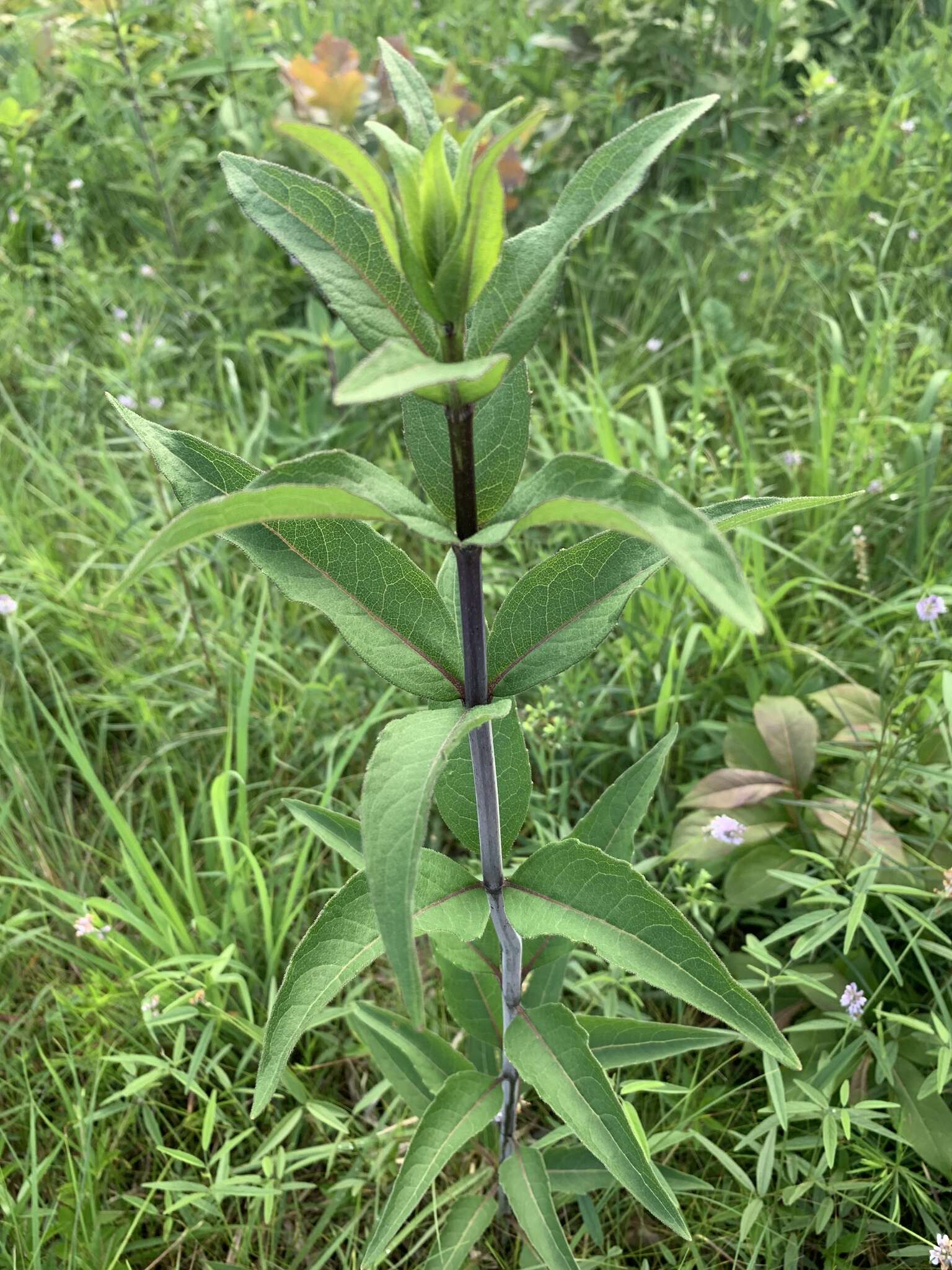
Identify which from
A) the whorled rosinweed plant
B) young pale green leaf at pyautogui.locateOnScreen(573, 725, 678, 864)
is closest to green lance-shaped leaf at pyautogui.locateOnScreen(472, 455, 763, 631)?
the whorled rosinweed plant

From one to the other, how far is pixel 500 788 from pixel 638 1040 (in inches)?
17.7

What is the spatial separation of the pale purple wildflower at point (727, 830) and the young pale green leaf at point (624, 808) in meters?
0.39

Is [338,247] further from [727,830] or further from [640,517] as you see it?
[727,830]

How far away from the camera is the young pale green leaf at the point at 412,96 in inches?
35.5

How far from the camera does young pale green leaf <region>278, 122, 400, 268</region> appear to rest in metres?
0.76

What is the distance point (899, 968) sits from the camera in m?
1.77

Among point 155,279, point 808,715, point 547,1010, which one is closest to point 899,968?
point 808,715

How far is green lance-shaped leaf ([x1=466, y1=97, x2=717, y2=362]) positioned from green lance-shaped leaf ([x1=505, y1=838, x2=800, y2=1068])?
567 mm

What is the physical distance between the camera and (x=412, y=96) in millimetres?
914

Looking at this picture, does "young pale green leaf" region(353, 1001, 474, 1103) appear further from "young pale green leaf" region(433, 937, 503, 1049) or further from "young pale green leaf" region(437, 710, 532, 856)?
"young pale green leaf" region(437, 710, 532, 856)

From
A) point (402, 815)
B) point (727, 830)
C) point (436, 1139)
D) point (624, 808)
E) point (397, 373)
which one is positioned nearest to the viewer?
point (397, 373)

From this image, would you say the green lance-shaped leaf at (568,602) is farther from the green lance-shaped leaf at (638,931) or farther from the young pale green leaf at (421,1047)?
the young pale green leaf at (421,1047)

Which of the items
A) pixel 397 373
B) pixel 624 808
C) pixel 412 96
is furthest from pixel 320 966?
pixel 412 96

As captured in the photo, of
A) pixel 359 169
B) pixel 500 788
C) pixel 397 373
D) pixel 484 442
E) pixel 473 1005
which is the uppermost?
pixel 359 169
